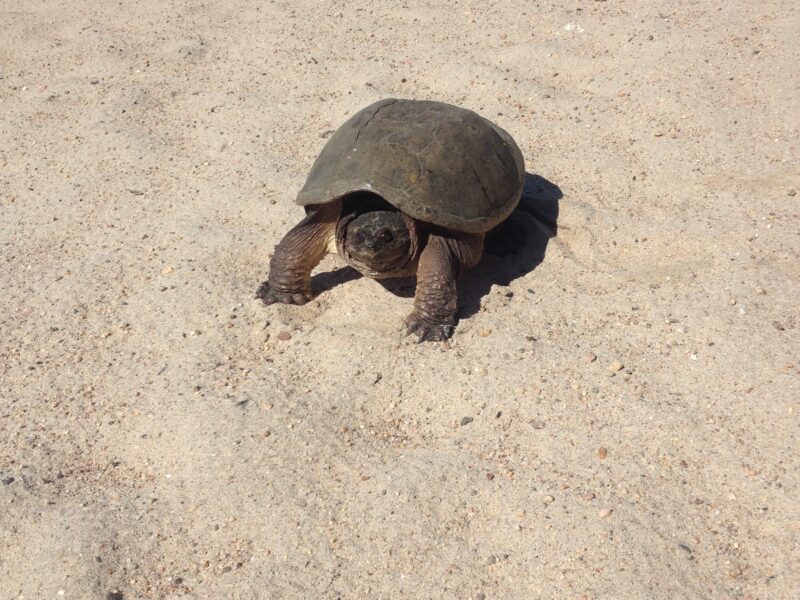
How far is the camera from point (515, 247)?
4645 millimetres

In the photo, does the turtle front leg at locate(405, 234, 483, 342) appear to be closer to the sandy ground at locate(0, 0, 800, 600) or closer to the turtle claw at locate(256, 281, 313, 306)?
the sandy ground at locate(0, 0, 800, 600)

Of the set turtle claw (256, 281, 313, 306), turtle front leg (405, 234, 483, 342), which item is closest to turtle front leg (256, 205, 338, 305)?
turtle claw (256, 281, 313, 306)

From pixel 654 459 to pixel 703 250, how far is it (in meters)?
1.70

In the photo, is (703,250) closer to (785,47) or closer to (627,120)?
(627,120)

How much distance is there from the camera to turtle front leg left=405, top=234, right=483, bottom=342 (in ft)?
13.0

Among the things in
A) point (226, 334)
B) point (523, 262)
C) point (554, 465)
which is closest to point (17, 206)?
point (226, 334)

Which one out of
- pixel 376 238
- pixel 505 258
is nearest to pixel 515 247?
pixel 505 258

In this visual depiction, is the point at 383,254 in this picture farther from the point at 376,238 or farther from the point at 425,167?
the point at 425,167

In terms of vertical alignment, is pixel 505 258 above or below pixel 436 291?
below

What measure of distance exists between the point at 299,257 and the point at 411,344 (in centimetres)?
84

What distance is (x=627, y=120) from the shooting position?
572 cm

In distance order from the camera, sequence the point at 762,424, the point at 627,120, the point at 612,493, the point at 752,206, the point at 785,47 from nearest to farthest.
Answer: the point at 612,493
the point at 762,424
the point at 752,206
the point at 627,120
the point at 785,47

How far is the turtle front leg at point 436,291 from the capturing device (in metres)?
3.97

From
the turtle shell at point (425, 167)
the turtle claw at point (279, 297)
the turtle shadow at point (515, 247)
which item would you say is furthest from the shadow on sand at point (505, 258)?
the turtle shell at point (425, 167)
